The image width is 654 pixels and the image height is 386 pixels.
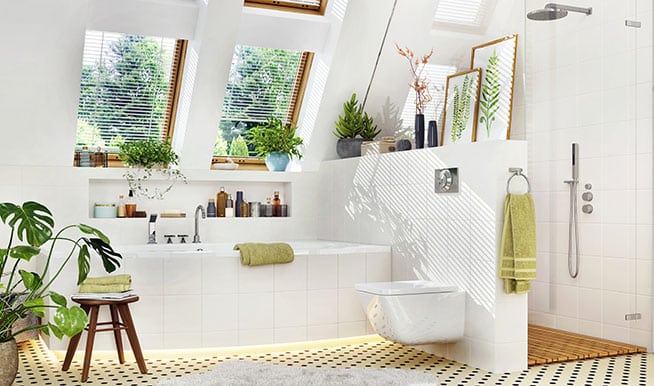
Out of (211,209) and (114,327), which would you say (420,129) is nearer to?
(211,209)

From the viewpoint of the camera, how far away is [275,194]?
6453 millimetres

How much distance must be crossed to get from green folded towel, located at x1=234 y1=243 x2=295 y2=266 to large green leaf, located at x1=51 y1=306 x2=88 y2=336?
1.51 m

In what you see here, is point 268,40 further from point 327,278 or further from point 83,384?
point 83,384

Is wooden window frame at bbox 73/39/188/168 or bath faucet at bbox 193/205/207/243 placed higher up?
wooden window frame at bbox 73/39/188/168

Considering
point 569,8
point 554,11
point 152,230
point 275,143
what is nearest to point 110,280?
point 152,230

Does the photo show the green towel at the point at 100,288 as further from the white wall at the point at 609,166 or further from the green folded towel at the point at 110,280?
the white wall at the point at 609,166

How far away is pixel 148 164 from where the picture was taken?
588 centimetres

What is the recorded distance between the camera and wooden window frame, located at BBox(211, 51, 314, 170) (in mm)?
6148

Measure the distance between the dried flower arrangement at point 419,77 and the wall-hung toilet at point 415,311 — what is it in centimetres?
158

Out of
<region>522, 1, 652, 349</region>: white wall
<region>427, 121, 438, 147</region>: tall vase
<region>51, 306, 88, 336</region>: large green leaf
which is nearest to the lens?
<region>51, 306, 88, 336</region>: large green leaf

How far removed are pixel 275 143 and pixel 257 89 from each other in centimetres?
47

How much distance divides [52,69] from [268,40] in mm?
1596

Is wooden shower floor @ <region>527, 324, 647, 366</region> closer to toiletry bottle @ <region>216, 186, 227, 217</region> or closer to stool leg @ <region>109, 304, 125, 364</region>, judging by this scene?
stool leg @ <region>109, 304, 125, 364</region>

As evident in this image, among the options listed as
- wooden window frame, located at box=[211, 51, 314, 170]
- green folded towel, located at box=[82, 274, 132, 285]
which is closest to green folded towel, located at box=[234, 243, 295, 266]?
green folded towel, located at box=[82, 274, 132, 285]
